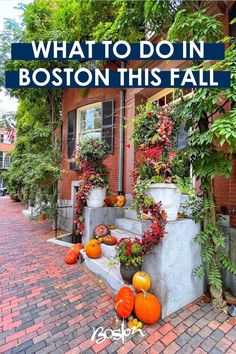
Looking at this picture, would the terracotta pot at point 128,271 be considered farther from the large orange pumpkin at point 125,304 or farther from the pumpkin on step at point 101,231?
the pumpkin on step at point 101,231

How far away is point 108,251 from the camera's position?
384 cm

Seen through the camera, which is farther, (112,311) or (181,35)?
(181,35)

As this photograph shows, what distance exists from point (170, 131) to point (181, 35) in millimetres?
1303

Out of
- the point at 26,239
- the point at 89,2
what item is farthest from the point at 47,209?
the point at 89,2

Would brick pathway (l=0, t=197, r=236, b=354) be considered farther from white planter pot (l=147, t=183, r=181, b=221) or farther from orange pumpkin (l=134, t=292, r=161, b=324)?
white planter pot (l=147, t=183, r=181, b=221)

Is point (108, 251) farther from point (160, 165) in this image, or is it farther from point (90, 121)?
point (90, 121)

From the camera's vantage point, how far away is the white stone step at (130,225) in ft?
13.2

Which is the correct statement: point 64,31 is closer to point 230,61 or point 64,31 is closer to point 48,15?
point 48,15

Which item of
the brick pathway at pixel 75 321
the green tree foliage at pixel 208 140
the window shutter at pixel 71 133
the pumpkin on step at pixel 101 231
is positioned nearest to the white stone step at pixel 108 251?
the pumpkin on step at pixel 101 231

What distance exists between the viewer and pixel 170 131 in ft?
9.03

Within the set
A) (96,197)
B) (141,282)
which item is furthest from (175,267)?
(96,197)

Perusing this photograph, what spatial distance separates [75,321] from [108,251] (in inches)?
56.9

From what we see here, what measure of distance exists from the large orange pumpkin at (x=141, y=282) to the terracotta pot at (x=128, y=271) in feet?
0.44

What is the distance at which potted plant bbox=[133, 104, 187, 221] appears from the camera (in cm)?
269
